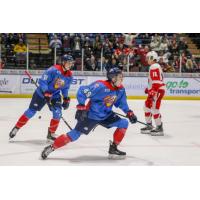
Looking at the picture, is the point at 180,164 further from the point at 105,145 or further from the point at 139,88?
the point at 139,88

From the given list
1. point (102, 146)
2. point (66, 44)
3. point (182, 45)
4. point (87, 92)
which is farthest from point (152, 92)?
point (182, 45)

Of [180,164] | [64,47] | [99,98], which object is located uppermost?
[64,47]

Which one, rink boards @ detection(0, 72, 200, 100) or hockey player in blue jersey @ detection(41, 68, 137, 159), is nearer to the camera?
hockey player in blue jersey @ detection(41, 68, 137, 159)

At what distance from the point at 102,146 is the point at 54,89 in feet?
2.60

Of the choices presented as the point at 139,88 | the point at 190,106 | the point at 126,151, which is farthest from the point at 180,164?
the point at 139,88

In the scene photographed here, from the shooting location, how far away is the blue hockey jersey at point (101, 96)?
4148 millimetres

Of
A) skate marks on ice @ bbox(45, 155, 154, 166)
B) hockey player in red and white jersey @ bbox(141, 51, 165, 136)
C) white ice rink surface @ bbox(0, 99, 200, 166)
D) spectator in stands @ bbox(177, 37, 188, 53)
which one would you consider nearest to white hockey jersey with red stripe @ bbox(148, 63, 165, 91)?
hockey player in red and white jersey @ bbox(141, 51, 165, 136)

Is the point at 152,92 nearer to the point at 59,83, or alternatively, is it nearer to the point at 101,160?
the point at 59,83

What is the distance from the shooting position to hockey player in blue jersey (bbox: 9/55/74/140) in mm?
4907

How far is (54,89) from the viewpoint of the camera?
16.6ft

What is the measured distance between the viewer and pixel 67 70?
197 inches

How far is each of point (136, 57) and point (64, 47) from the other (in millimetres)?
1549

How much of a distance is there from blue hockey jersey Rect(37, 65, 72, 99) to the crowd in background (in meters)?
2.78

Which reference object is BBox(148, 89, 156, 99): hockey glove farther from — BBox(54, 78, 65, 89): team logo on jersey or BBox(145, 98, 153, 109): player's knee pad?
BBox(54, 78, 65, 89): team logo on jersey
